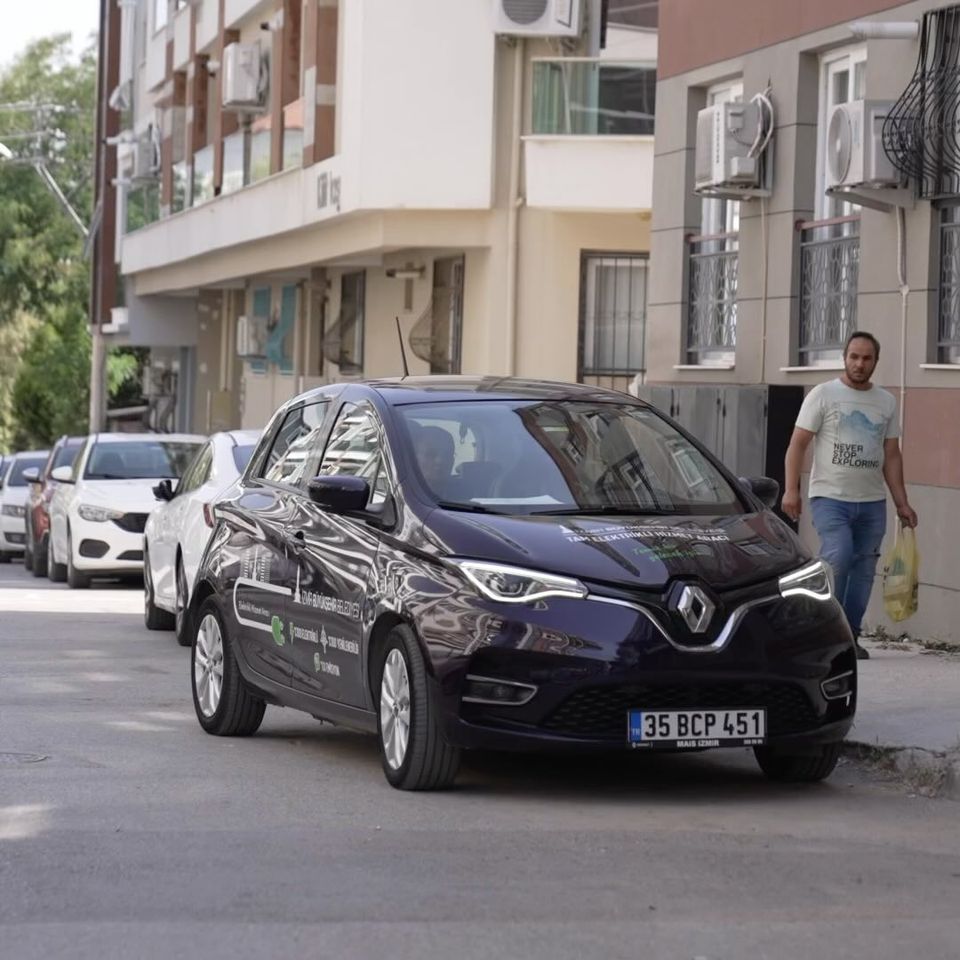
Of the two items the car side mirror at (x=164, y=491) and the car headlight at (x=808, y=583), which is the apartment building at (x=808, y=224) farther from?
the car headlight at (x=808, y=583)

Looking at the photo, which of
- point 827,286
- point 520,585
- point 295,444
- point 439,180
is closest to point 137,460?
point 439,180

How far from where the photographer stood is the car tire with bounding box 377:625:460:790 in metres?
8.57

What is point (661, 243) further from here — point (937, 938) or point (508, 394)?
point (937, 938)

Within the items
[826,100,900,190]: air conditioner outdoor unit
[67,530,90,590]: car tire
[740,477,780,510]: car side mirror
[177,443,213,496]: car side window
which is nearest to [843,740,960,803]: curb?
[740,477,780,510]: car side mirror

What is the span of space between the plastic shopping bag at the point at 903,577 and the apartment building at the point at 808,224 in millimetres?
760

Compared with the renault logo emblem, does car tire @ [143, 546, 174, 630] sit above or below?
below

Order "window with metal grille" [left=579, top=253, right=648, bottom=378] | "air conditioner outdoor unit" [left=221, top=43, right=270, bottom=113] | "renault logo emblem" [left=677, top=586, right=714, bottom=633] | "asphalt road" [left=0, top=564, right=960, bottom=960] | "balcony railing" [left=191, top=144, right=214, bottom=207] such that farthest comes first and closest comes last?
"balcony railing" [left=191, top=144, right=214, bottom=207] < "air conditioner outdoor unit" [left=221, top=43, right=270, bottom=113] < "window with metal grille" [left=579, top=253, right=648, bottom=378] < "renault logo emblem" [left=677, top=586, right=714, bottom=633] < "asphalt road" [left=0, top=564, right=960, bottom=960]

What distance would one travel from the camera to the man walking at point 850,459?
42.1 ft

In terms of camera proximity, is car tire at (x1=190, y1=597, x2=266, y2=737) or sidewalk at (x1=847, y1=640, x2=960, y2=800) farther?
car tire at (x1=190, y1=597, x2=266, y2=737)

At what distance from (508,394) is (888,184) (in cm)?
567

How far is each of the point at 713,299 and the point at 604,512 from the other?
383 inches

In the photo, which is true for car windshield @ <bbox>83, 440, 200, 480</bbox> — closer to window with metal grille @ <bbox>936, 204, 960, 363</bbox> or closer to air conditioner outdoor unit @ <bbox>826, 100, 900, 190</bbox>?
air conditioner outdoor unit @ <bbox>826, 100, 900, 190</bbox>

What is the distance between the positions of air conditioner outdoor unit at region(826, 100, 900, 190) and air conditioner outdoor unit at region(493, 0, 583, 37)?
30.7 ft

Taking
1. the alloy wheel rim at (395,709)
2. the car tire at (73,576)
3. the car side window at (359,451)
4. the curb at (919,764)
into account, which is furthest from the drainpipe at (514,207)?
the alloy wheel rim at (395,709)
